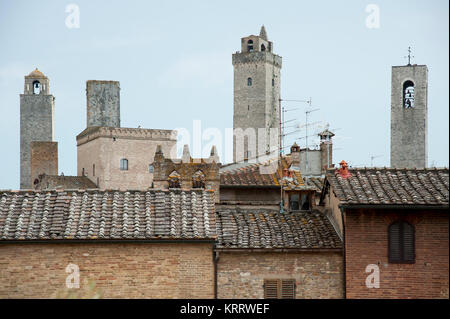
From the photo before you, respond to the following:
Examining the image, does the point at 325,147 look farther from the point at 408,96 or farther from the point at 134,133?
the point at 134,133

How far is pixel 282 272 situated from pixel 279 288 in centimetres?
31

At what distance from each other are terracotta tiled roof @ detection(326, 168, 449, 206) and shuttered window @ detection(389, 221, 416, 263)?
0.54 metres

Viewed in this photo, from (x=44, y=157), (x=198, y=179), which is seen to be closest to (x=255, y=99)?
(x=44, y=157)

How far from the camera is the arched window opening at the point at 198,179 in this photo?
938 inches

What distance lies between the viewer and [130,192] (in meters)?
15.6

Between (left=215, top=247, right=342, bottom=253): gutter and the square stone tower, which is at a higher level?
the square stone tower

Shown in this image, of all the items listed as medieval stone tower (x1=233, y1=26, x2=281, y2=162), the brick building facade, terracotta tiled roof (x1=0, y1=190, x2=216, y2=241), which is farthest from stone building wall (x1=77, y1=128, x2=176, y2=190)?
the brick building facade

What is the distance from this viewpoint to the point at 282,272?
14688mm

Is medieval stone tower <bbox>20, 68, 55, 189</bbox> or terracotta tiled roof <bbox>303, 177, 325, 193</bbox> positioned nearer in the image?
terracotta tiled roof <bbox>303, 177, 325, 193</bbox>

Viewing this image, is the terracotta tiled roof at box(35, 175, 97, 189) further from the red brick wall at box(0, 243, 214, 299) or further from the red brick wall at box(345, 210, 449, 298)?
the red brick wall at box(345, 210, 449, 298)

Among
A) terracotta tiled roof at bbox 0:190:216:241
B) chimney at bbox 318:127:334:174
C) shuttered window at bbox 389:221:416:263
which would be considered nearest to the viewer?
terracotta tiled roof at bbox 0:190:216:241

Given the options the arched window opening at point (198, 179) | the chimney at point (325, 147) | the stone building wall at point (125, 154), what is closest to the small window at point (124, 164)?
the stone building wall at point (125, 154)

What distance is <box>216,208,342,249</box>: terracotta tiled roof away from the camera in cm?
1474
